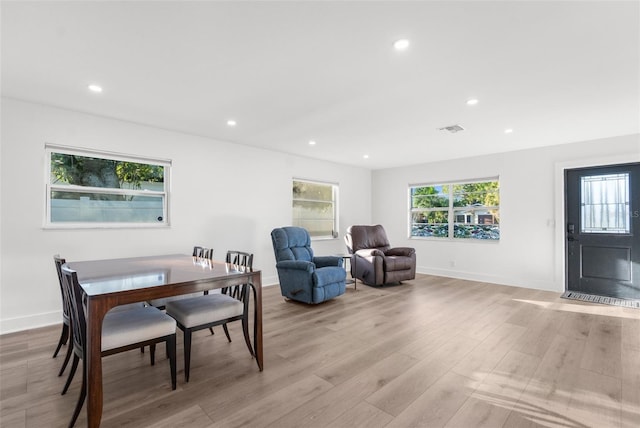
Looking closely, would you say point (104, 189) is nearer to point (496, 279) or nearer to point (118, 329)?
point (118, 329)

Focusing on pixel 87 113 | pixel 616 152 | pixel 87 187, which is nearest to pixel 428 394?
pixel 87 187

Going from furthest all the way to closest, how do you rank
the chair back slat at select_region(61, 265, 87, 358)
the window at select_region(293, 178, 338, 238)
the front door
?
the window at select_region(293, 178, 338, 238) < the front door < the chair back slat at select_region(61, 265, 87, 358)

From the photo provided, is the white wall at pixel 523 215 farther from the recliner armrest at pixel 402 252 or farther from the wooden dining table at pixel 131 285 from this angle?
the wooden dining table at pixel 131 285

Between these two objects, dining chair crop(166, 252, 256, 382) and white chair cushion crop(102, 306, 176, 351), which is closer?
white chair cushion crop(102, 306, 176, 351)

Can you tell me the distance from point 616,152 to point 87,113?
7.14 meters

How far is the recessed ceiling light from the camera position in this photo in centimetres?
213

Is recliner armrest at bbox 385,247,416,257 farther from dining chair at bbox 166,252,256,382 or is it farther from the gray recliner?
dining chair at bbox 166,252,256,382

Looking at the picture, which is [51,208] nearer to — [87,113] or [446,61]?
[87,113]

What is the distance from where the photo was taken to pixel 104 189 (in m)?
3.77

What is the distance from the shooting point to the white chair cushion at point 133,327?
179cm

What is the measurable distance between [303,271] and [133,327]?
7.71ft

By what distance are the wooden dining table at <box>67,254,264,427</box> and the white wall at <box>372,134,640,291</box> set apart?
492 centimetres

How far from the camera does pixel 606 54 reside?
2279 millimetres


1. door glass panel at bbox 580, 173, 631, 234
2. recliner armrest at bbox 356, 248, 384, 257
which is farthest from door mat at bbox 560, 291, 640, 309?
recliner armrest at bbox 356, 248, 384, 257
